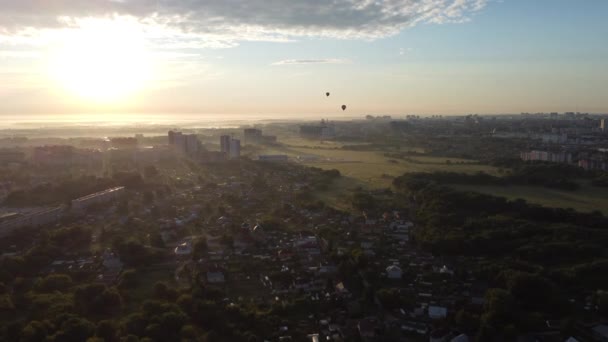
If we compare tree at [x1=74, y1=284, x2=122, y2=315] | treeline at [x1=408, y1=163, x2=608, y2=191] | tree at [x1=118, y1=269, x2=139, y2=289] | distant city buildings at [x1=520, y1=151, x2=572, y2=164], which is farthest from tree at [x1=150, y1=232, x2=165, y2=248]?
distant city buildings at [x1=520, y1=151, x2=572, y2=164]

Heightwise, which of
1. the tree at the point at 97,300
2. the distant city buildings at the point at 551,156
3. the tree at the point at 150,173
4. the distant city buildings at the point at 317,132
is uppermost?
the distant city buildings at the point at 317,132

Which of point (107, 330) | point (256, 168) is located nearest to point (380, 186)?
point (256, 168)

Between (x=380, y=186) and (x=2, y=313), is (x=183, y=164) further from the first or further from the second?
(x=2, y=313)

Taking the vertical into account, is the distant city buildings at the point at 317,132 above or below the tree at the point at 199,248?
above

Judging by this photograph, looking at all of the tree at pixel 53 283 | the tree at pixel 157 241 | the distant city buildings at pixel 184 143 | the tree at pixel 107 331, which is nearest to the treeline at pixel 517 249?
the tree at pixel 107 331

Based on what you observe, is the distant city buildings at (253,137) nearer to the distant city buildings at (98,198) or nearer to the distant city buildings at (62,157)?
the distant city buildings at (62,157)

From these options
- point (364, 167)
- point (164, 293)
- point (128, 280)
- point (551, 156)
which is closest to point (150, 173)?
point (364, 167)

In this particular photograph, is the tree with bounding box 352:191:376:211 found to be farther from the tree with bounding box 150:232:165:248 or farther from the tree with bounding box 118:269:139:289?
the tree with bounding box 118:269:139:289

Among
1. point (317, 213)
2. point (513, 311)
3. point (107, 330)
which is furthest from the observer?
point (317, 213)

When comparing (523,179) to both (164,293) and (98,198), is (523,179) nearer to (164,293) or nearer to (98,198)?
(98,198)
